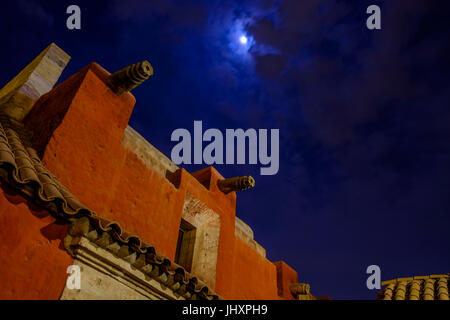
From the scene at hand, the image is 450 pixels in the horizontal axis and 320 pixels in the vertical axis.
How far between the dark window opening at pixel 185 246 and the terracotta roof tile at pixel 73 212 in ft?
7.45

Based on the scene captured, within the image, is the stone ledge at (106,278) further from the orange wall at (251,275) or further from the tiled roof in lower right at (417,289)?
the tiled roof in lower right at (417,289)

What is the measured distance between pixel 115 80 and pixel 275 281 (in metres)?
7.68

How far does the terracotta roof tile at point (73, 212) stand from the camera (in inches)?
142

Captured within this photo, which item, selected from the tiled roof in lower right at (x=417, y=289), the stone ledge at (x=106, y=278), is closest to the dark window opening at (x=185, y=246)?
the stone ledge at (x=106, y=278)

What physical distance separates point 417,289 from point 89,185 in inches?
276

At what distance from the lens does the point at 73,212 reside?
3879mm

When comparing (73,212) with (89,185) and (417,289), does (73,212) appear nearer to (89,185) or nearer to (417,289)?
(89,185)

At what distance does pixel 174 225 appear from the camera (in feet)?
22.2

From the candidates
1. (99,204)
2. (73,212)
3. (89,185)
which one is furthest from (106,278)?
(89,185)

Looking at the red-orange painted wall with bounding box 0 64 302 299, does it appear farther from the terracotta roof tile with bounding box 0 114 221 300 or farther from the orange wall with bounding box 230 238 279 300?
the orange wall with bounding box 230 238 279 300

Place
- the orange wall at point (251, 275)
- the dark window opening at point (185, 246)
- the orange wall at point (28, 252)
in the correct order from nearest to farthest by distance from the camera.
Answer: the orange wall at point (28, 252) → the dark window opening at point (185, 246) → the orange wall at point (251, 275)
